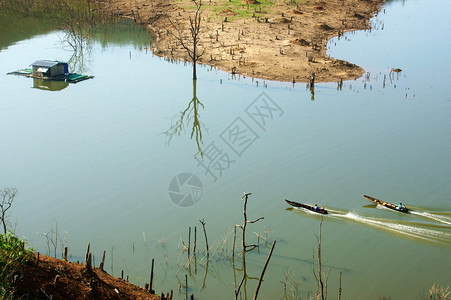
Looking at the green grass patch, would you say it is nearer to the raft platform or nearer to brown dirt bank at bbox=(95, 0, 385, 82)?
the raft platform

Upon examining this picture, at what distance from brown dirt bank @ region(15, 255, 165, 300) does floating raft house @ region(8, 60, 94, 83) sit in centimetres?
1803

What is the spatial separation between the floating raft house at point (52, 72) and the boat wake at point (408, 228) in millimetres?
17264

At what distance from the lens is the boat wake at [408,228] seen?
1307 centimetres

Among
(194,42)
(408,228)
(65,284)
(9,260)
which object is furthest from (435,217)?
(194,42)

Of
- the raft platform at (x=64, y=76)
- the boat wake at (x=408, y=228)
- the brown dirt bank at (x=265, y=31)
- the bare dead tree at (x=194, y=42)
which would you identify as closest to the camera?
the boat wake at (x=408, y=228)

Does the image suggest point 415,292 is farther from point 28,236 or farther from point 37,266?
point 28,236

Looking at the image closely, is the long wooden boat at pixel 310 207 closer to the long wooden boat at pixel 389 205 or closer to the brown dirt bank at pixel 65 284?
the long wooden boat at pixel 389 205

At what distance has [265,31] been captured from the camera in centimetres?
3316

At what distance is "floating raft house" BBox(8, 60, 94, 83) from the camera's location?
25.7 m

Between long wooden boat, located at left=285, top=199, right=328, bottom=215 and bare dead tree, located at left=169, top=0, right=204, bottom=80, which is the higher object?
bare dead tree, located at left=169, top=0, right=204, bottom=80

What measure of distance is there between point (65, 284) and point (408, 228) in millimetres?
9085

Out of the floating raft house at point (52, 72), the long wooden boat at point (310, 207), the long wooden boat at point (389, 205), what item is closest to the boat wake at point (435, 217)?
the long wooden boat at point (389, 205)

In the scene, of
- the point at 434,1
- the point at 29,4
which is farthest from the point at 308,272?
the point at 434,1

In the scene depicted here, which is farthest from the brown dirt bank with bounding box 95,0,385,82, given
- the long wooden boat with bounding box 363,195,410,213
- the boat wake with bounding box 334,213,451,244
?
the boat wake with bounding box 334,213,451,244
